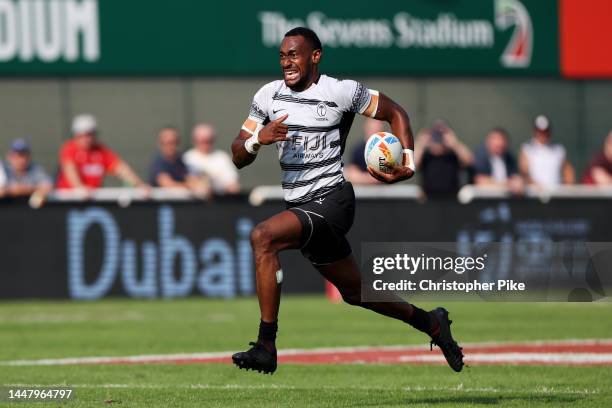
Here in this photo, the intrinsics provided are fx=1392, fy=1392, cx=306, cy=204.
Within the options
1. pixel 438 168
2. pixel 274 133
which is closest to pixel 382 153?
pixel 274 133

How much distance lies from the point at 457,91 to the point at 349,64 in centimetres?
213

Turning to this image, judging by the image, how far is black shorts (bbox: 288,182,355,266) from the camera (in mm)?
9250

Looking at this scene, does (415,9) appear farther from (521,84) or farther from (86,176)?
(86,176)

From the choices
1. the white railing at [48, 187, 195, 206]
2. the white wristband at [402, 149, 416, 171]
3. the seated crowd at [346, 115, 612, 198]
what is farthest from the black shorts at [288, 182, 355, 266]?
the seated crowd at [346, 115, 612, 198]

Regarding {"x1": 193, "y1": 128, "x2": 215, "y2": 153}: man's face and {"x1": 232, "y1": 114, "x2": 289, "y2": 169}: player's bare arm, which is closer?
{"x1": 232, "y1": 114, "x2": 289, "y2": 169}: player's bare arm

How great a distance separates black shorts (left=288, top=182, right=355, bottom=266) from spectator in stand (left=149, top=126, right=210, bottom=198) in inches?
396

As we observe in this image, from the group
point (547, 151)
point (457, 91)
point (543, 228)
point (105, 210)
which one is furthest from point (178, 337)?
point (457, 91)

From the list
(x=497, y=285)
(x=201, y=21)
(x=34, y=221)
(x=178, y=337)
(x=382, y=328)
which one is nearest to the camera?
(x=497, y=285)

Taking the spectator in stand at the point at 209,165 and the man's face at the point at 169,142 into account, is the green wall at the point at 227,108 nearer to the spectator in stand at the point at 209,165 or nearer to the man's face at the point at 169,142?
the spectator in stand at the point at 209,165

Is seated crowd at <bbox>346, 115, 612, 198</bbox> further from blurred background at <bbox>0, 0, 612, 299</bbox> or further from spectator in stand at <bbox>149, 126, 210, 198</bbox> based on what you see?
A: spectator in stand at <bbox>149, 126, 210, 198</bbox>

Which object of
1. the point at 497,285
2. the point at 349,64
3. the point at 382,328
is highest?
the point at 349,64

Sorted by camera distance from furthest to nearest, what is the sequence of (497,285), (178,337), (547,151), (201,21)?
(201,21)
(547,151)
(178,337)
(497,285)

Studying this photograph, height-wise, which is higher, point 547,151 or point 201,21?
point 201,21

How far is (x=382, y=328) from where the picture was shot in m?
16.0
